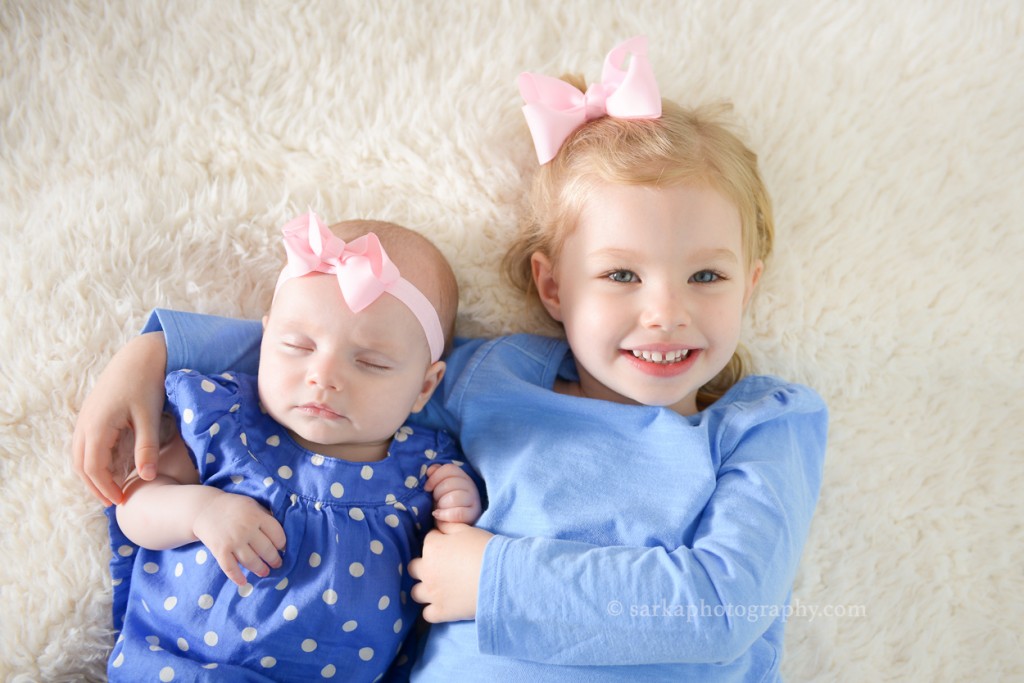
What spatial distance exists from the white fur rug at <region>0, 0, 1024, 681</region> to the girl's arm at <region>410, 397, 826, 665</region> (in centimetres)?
31

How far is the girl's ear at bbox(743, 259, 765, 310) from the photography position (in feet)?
5.14

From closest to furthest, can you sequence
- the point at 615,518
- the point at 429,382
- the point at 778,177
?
the point at 615,518 < the point at 429,382 < the point at 778,177

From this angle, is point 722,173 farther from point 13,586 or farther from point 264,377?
point 13,586

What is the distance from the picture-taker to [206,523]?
1.29 m

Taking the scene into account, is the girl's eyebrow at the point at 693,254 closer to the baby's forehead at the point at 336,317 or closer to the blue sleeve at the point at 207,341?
the baby's forehead at the point at 336,317

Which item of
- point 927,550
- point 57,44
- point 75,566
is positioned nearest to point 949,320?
point 927,550

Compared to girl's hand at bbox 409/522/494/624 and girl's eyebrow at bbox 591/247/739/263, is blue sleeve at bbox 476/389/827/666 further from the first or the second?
girl's eyebrow at bbox 591/247/739/263

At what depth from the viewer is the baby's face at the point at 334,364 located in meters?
1.35

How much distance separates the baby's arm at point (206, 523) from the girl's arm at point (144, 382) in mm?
38

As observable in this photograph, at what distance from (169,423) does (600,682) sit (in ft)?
2.62

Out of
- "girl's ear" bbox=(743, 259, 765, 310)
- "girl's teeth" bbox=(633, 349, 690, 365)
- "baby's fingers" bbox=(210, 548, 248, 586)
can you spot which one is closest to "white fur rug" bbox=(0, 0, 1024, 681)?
"girl's ear" bbox=(743, 259, 765, 310)

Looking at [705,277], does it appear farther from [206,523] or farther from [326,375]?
[206,523]

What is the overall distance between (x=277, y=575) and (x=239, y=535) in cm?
9

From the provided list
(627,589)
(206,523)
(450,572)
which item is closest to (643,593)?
(627,589)
